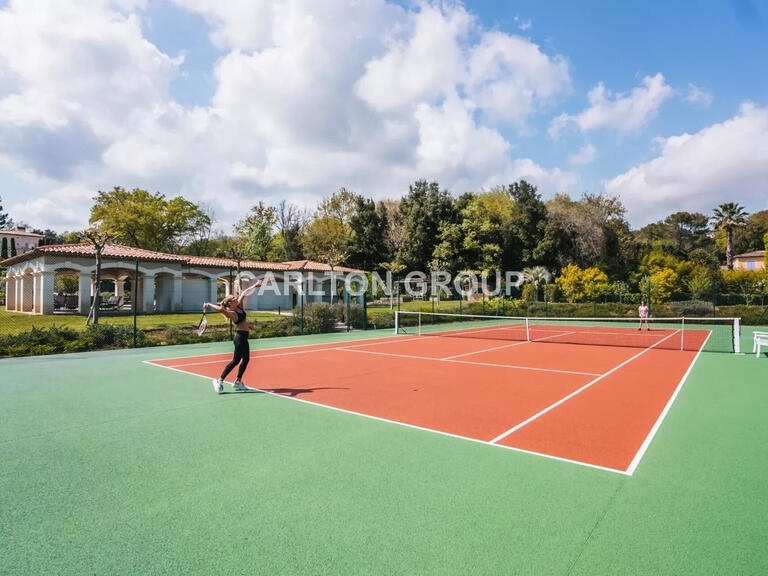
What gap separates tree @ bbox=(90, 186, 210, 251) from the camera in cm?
4544

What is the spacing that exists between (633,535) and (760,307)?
3165 cm

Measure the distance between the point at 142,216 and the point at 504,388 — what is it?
47.5 meters

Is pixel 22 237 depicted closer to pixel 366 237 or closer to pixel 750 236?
pixel 366 237

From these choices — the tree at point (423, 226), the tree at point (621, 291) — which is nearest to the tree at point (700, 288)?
the tree at point (621, 291)

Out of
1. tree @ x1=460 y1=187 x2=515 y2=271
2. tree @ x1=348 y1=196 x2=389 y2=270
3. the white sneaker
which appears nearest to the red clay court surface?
the white sneaker

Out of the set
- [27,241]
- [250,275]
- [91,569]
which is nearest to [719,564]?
[91,569]

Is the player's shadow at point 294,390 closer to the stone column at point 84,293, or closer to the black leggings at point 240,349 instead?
the black leggings at point 240,349

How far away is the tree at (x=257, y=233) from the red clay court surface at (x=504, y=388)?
125 ft

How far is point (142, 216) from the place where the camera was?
4622 centimetres

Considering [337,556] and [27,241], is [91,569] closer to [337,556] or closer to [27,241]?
[337,556]

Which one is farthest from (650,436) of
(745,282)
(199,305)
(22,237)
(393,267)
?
(22,237)

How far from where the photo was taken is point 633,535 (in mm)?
3172

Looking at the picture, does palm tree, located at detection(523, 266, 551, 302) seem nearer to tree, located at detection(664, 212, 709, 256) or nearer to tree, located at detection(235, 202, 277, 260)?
tree, located at detection(235, 202, 277, 260)

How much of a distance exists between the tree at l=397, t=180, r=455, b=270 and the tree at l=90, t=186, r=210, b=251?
2455 centimetres
